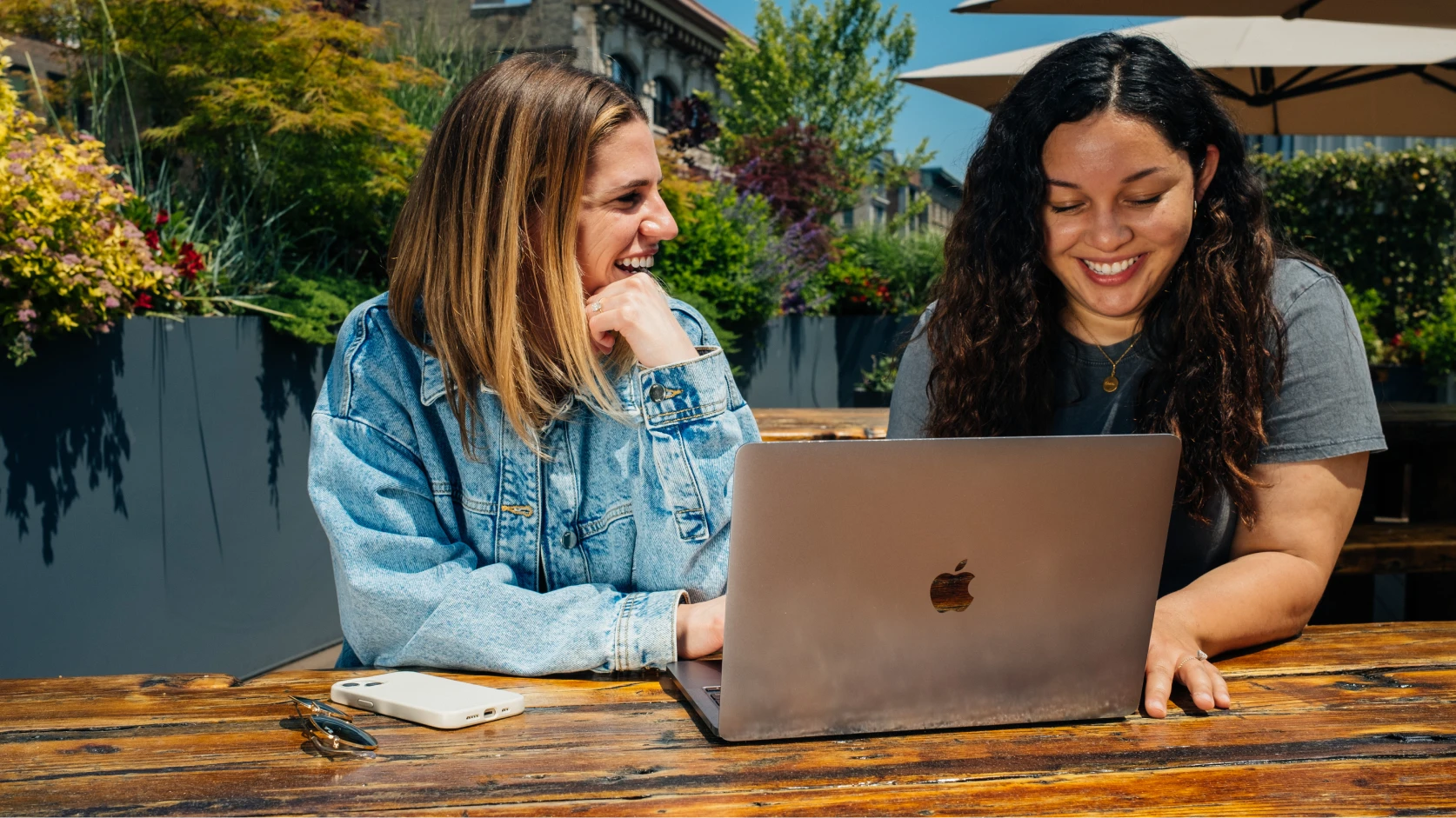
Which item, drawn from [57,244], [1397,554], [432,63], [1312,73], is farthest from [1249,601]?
[432,63]

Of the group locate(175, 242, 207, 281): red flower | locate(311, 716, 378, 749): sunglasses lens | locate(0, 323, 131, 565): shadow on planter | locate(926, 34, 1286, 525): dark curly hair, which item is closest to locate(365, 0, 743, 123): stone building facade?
locate(175, 242, 207, 281): red flower

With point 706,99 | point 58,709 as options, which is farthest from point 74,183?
point 706,99

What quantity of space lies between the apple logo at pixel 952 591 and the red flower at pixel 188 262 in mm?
3799

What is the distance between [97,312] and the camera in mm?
3609

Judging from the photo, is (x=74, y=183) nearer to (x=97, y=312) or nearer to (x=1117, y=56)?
(x=97, y=312)

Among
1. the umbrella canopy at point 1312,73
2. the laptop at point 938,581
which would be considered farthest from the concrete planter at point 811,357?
the laptop at point 938,581

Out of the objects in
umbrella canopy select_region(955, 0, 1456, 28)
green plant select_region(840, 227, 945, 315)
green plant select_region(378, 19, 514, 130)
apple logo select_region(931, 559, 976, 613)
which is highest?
green plant select_region(378, 19, 514, 130)

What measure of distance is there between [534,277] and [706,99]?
14.2 metres

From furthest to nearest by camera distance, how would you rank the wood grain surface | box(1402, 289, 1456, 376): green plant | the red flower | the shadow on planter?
1. box(1402, 289, 1456, 376): green plant
2. the red flower
3. the shadow on planter
4. the wood grain surface

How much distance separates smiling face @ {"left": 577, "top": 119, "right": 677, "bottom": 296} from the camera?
1730mm

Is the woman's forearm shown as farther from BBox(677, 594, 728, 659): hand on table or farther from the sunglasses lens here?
the sunglasses lens

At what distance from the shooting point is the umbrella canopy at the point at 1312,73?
15.0 ft

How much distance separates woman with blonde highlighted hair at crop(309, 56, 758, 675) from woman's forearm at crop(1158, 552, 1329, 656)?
667 millimetres

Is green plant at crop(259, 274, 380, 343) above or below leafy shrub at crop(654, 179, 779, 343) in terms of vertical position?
below
